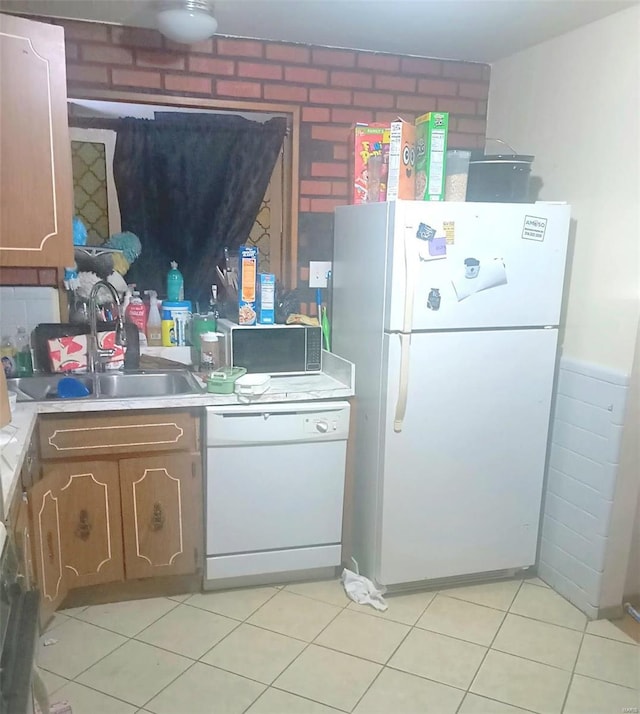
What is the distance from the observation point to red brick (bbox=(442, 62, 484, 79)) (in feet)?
9.43

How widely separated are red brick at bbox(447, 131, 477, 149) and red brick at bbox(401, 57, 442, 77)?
284mm

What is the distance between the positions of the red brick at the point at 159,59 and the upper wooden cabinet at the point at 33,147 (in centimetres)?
60

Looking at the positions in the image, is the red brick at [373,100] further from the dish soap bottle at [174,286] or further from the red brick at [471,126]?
the dish soap bottle at [174,286]

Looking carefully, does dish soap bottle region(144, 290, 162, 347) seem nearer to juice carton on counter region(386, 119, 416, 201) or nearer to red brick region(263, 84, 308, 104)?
red brick region(263, 84, 308, 104)

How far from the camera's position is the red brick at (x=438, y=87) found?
2.86 m

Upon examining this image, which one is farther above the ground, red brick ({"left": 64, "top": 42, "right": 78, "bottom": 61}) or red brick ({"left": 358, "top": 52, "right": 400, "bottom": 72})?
red brick ({"left": 358, "top": 52, "right": 400, "bottom": 72})

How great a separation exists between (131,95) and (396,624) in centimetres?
233

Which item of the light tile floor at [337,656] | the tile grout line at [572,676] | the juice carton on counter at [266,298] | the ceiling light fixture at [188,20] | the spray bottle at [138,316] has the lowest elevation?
the light tile floor at [337,656]

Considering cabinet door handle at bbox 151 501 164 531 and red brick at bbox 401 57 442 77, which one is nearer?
cabinet door handle at bbox 151 501 164 531

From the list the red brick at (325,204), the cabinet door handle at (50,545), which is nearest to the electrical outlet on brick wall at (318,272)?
the red brick at (325,204)

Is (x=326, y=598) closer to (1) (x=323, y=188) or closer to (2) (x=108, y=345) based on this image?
(2) (x=108, y=345)

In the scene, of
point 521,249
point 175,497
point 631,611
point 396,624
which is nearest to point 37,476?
point 175,497

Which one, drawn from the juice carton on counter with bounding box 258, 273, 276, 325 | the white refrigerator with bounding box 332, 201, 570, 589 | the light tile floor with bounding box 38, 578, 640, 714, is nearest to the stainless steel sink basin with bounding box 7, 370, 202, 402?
the juice carton on counter with bounding box 258, 273, 276, 325

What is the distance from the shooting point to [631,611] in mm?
2369
